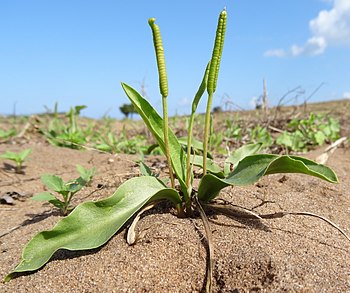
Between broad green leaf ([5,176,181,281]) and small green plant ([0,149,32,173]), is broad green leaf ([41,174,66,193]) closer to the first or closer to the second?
broad green leaf ([5,176,181,281])

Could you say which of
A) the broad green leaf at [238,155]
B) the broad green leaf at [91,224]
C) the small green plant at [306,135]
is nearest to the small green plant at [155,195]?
the broad green leaf at [91,224]

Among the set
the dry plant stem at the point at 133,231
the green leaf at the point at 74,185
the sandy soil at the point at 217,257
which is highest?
the green leaf at the point at 74,185

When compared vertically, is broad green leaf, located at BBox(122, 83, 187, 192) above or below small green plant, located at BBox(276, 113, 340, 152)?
above

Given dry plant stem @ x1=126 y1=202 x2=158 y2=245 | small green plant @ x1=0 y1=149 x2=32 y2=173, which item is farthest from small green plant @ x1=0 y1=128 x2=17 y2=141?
dry plant stem @ x1=126 y1=202 x2=158 y2=245

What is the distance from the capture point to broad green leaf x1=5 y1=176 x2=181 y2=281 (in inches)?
53.1

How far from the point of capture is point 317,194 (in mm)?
1888

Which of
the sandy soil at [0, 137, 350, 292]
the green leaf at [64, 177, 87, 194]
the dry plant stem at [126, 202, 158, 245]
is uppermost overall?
the green leaf at [64, 177, 87, 194]

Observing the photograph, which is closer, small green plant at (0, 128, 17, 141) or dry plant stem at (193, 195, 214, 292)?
dry plant stem at (193, 195, 214, 292)

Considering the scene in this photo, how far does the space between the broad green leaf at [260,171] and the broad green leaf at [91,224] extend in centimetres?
13

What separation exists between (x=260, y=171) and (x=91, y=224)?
59 centimetres

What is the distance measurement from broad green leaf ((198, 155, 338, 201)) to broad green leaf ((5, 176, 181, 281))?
130 millimetres

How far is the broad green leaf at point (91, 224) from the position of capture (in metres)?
1.35

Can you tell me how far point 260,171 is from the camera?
1383mm

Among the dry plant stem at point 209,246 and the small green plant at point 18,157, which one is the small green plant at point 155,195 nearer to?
the dry plant stem at point 209,246
